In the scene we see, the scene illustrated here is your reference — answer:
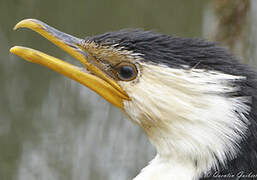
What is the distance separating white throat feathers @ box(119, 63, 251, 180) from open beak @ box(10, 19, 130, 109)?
212 millimetres

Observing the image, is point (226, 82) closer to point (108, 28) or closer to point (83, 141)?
point (83, 141)

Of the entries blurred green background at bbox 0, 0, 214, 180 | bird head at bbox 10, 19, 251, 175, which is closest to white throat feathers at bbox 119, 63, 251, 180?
bird head at bbox 10, 19, 251, 175

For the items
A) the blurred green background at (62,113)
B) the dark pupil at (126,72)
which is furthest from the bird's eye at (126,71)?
the blurred green background at (62,113)

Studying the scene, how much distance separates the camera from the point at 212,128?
2996 millimetres

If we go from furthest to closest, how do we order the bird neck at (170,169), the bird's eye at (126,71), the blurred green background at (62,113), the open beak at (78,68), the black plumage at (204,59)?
the blurred green background at (62,113) → the open beak at (78,68) → the bird's eye at (126,71) → the bird neck at (170,169) → the black plumage at (204,59)

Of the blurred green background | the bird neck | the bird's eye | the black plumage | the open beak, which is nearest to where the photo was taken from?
the black plumage

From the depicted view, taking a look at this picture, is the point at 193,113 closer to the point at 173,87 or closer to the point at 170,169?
the point at 173,87

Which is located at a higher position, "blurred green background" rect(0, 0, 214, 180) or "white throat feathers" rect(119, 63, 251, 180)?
"blurred green background" rect(0, 0, 214, 180)

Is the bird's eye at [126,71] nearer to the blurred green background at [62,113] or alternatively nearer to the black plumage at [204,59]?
the black plumage at [204,59]

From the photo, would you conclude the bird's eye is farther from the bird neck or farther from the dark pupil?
the bird neck

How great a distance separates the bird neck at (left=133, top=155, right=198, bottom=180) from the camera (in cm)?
307

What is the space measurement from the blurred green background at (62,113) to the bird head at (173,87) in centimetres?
495

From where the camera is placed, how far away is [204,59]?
10.2ft

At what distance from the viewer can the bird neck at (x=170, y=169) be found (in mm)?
3070
